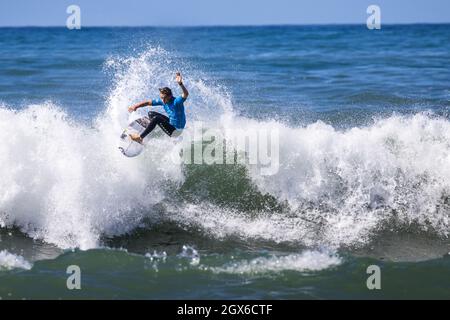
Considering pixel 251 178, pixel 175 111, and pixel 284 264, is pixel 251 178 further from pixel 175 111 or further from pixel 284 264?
pixel 284 264

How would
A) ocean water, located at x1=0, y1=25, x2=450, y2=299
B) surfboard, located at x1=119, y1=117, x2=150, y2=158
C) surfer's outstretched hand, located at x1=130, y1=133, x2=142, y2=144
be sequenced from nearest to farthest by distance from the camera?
1. ocean water, located at x1=0, y1=25, x2=450, y2=299
2. surfer's outstretched hand, located at x1=130, y1=133, x2=142, y2=144
3. surfboard, located at x1=119, y1=117, x2=150, y2=158

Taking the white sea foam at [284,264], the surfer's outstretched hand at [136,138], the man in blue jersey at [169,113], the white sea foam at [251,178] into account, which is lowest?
the white sea foam at [284,264]

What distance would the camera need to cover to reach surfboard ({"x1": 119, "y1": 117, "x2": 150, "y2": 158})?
419 inches

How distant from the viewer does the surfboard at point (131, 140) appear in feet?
34.9

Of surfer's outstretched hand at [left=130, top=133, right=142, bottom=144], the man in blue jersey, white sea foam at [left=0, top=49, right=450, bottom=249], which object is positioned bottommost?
white sea foam at [left=0, top=49, right=450, bottom=249]

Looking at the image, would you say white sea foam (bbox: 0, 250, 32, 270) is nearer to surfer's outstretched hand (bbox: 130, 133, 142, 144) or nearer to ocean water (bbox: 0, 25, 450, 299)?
ocean water (bbox: 0, 25, 450, 299)

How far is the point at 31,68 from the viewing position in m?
23.0

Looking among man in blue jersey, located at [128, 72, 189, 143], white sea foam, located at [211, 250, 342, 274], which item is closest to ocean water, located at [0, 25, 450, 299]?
white sea foam, located at [211, 250, 342, 274]

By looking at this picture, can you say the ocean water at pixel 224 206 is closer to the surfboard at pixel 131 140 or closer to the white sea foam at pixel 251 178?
the white sea foam at pixel 251 178

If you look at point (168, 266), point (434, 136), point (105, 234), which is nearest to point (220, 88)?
point (434, 136)

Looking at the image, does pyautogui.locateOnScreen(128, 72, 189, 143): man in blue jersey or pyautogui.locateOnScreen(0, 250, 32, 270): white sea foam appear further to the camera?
pyautogui.locateOnScreen(128, 72, 189, 143): man in blue jersey

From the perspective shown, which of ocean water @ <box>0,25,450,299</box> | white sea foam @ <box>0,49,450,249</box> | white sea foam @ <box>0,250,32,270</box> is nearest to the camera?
ocean water @ <box>0,25,450,299</box>

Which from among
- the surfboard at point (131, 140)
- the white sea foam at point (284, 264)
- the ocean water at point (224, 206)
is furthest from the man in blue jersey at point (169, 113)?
the white sea foam at point (284, 264)

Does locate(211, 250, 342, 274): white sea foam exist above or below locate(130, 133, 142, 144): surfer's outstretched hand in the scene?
below
